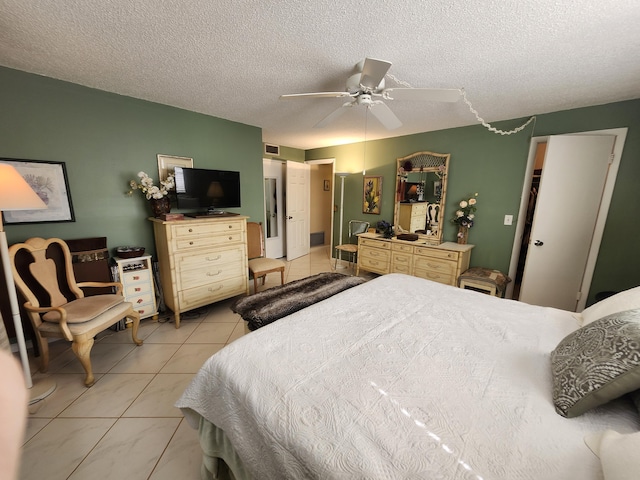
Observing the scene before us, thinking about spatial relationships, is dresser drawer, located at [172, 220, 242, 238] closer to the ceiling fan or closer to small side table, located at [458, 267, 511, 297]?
the ceiling fan

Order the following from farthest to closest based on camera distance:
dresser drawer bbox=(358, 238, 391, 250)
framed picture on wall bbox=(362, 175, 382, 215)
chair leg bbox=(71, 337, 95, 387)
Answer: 1. framed picture on wall bbox=(362, 175, 382, 215)
2. dresser drawer bbox=(358, 238, 391, 250)
3. chair leg bbox=(71, 337, 95, 387)

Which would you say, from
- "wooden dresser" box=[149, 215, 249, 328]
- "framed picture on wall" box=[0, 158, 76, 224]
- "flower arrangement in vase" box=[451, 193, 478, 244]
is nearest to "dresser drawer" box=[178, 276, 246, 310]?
"wooden dresser" box=[149, 215, 249, 328]

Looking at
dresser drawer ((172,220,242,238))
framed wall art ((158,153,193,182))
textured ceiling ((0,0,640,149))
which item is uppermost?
textured ceiling ((0,0,640,149))

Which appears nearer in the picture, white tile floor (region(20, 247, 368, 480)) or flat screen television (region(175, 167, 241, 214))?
white tile floor (region(20, 247, 368, 480))

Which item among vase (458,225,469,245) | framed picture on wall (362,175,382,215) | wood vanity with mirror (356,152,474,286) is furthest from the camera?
framed picture on wall (362,175,382,215)

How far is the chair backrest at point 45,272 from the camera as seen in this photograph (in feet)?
6.29

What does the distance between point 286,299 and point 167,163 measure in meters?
2.24

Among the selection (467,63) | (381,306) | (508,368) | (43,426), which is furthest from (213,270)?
(467,63)

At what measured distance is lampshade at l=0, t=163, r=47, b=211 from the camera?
1400 millimetres

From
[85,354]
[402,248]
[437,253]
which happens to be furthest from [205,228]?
[437,253]

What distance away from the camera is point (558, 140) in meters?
2.55

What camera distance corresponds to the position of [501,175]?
3.07 metres

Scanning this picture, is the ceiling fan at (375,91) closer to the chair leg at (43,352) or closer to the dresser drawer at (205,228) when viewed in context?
the dresser drawer at (205,228)

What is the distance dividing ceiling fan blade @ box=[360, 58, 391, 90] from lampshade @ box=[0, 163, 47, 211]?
2.11m
